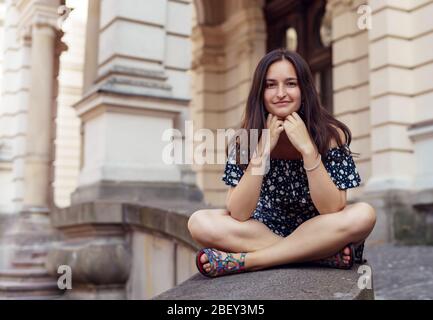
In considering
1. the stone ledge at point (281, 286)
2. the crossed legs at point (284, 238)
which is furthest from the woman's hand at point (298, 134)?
the stone ledge at point (281, 286)

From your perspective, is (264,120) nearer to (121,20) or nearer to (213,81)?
(121,20)

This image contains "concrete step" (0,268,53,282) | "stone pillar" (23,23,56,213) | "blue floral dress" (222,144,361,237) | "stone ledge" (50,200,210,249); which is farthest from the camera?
"stone pillar" (23,23,56,213)

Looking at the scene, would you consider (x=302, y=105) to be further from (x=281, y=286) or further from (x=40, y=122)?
(x=40, y=122)

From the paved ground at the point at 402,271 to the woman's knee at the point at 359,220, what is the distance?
201 cm

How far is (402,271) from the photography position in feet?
19.6

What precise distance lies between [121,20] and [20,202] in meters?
4.04

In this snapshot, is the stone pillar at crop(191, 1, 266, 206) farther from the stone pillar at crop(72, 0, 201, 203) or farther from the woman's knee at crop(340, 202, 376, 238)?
the woman's knee at crop(340, 202, 376, 238)

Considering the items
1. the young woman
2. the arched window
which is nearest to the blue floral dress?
the young woman

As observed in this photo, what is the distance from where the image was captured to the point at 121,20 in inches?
247

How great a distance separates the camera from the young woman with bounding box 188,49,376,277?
273 centimetres

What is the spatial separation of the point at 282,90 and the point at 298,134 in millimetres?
263
